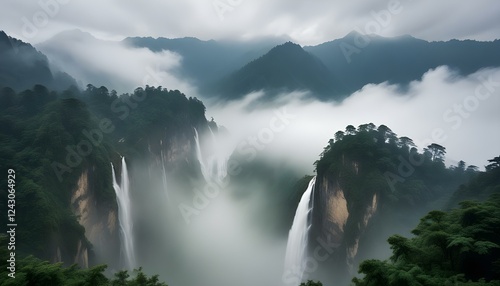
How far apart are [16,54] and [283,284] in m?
86.3

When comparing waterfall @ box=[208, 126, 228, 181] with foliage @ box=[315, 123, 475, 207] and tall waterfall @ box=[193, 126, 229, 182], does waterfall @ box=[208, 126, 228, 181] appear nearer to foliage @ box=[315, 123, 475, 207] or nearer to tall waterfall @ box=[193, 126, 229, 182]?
tall waterfall @ box=[193, 126, 229, 182]

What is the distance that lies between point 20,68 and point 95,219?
185 feet

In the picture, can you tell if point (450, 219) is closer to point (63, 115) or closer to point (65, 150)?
point (65, 150)

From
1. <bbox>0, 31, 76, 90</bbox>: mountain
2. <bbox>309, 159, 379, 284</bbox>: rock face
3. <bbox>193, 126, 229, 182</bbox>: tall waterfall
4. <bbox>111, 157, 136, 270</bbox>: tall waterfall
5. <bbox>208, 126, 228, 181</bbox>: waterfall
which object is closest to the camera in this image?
<bbox>309, 159, 379, 284</bbox>: rock face

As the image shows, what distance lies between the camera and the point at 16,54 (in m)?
80.3

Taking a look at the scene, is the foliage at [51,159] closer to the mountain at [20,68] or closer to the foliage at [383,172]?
the mountain at [20,68]

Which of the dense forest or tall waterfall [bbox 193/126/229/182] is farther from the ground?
tall waterfall [bbox 193/126/229/182]

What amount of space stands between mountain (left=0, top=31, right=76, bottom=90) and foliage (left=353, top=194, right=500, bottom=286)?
81.4 m

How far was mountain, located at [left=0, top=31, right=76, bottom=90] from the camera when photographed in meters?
71.7

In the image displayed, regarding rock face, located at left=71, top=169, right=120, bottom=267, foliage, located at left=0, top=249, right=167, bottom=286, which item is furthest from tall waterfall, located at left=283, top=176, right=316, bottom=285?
foliage, located at left=0, top=249, right=167, bottom=286

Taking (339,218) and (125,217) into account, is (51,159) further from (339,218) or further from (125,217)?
(339,218)

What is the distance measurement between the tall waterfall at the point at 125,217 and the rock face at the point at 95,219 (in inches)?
130

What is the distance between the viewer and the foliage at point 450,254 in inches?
515

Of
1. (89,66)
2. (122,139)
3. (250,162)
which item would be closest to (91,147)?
(122,139)
